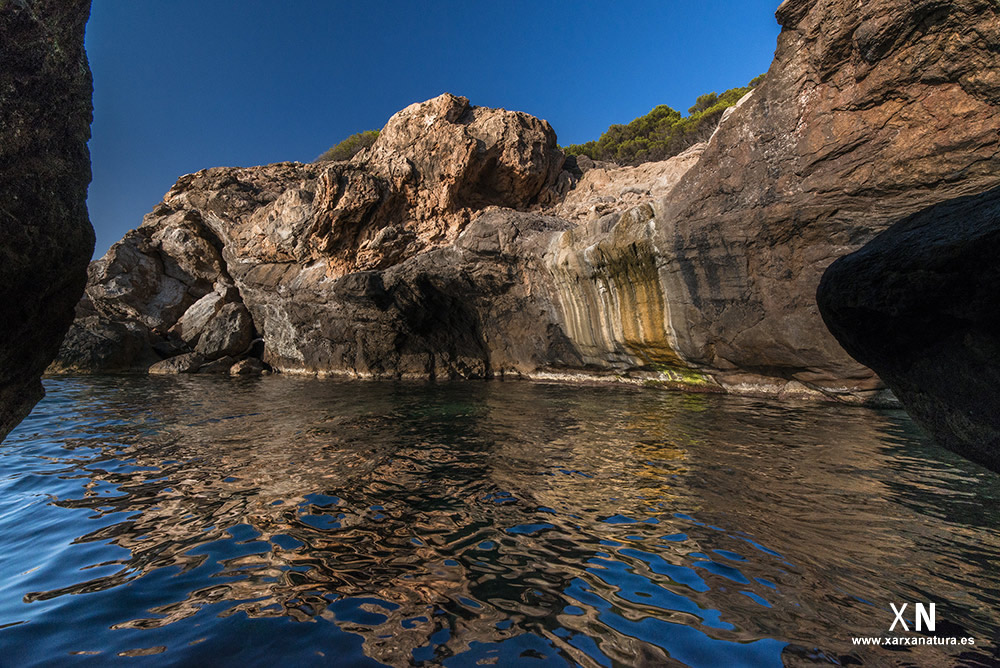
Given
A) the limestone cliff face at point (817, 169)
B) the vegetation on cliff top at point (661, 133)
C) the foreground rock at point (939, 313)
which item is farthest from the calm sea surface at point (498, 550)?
the vegetation on cliff top at point (661, 133)

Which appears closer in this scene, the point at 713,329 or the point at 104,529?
the point at 104,529

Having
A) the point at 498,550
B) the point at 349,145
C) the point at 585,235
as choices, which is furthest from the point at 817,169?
→ the point at 349,145

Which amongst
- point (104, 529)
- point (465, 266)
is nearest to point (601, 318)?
point (465, 266)

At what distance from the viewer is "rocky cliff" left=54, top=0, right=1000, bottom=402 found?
8.02 meters

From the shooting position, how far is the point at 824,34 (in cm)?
862

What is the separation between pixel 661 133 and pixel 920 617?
1225 inches

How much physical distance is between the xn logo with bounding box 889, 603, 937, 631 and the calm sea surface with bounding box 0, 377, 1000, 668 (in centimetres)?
4

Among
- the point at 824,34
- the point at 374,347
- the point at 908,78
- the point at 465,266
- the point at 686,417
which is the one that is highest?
the point at 824,34

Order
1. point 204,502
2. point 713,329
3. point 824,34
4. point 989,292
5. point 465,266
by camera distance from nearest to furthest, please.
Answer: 1. point 989,292
2. point 204,502
3. point 824,34
4. point 713,329
5. point 465,266

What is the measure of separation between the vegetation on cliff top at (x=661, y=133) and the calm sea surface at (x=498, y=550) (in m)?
23.5

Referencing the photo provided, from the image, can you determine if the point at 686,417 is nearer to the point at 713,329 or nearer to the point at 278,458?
the point at 713,329

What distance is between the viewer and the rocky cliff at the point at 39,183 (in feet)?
8.93

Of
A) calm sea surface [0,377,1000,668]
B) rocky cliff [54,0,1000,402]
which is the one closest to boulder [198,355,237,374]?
rocky cliff [54,0,1000,402]

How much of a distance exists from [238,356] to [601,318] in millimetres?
17872
